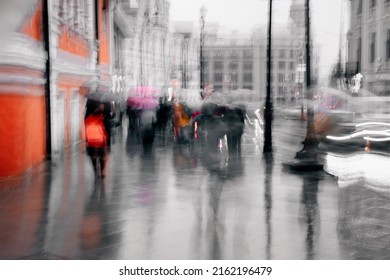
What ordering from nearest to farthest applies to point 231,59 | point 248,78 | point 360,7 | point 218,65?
1. point 360,7
2. point 218,65
3. point 231,59
4. point 248,78

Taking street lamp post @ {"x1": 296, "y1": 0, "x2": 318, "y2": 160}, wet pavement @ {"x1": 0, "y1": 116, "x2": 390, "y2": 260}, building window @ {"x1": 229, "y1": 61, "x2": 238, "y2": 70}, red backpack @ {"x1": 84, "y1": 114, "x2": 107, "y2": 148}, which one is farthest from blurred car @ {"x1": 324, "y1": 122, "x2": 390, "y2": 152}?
building window @ {"x1": 229, "y1": 61, "x2": 238, "y2": 70}

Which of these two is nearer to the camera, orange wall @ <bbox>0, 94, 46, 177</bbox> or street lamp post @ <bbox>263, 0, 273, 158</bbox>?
orange wall @ <bbox>0, 94, 46, 177</bbox>

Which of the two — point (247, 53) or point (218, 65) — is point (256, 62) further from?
point (247, 53)

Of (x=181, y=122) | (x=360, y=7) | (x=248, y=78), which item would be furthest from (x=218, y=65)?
(x=181, y=122)

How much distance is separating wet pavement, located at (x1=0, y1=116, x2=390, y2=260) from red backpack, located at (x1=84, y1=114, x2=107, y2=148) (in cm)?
65

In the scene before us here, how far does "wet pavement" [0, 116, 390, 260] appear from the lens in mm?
5711

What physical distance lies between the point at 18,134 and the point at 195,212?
3471 millimetres

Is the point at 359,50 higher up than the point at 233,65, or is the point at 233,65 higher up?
the point at 359,50

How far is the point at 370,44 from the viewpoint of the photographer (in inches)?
829

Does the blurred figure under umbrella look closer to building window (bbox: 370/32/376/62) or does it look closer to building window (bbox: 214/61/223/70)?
building window (bbox: 370/32/376/62)

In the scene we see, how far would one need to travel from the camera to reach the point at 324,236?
6.21m

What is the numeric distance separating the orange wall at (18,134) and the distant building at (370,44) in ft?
37.8

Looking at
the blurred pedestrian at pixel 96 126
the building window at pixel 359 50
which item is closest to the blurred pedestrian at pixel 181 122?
the blurred pedestrian at pixel 96 126

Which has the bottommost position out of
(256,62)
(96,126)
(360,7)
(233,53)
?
(96,126)
